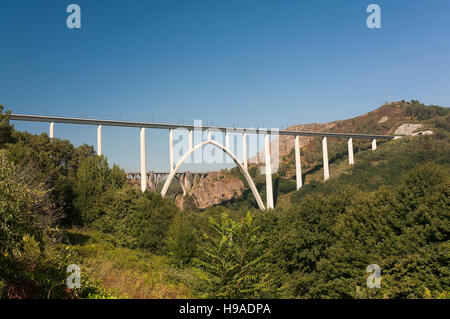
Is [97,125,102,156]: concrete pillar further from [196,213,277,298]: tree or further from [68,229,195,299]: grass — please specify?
[196,213,277,298]: tree

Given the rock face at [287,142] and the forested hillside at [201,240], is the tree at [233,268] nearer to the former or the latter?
the forested hillside at [201,240]

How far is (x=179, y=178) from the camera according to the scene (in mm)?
59438

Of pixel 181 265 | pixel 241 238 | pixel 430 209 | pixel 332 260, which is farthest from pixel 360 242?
pixel 241 238

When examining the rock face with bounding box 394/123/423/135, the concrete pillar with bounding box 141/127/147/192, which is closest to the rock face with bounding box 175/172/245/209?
the concrete pillar with bounding box 141/127/147/192

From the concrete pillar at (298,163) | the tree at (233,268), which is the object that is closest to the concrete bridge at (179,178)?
the concrete pillar at (298,163)

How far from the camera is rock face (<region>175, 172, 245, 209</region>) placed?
201 ft

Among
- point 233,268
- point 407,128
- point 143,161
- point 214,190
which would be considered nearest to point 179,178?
point 214,190

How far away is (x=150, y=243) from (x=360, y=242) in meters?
15.0

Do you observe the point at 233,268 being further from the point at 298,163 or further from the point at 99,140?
the point at 298,163

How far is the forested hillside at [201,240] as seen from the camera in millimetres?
7953

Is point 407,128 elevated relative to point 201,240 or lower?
elevated

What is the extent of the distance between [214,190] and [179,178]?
980 cm

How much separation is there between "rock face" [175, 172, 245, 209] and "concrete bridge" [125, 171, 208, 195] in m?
1.01
